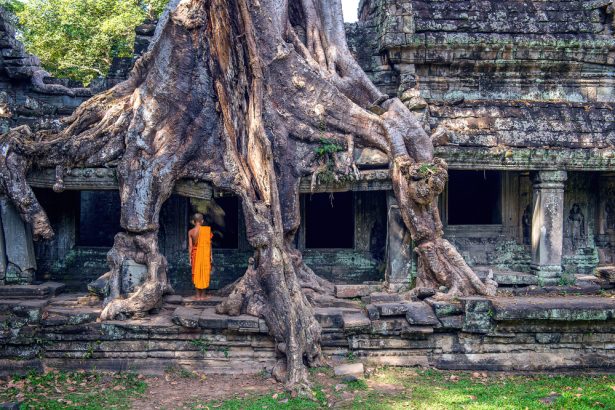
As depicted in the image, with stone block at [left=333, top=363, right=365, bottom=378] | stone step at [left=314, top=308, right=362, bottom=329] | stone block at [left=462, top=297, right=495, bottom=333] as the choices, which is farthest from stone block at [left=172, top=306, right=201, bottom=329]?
stone block at [left=462, top=297, right=495, bottom=333]

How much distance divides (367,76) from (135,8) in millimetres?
13175

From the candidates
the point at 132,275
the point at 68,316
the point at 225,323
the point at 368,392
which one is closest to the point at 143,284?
the point at 132,275

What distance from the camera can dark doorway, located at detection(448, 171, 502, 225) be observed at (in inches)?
416

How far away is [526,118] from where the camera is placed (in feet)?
30.1

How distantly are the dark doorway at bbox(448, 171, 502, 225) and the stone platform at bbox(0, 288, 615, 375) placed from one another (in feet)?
10.2

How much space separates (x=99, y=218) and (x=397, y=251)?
5.73 meters

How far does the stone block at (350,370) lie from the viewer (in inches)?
276

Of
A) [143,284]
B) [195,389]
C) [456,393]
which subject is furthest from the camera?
[143,284]

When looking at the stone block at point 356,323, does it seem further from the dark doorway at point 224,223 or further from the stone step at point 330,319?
the dark doorway at point 224,223

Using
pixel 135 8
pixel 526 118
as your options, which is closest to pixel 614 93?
pixel 526 118

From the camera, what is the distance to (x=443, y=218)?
394 inches

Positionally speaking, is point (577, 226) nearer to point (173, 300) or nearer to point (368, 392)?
point (368, 392)

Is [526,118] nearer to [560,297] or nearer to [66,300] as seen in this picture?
[560,297]

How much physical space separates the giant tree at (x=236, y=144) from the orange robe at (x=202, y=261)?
0.52 m
